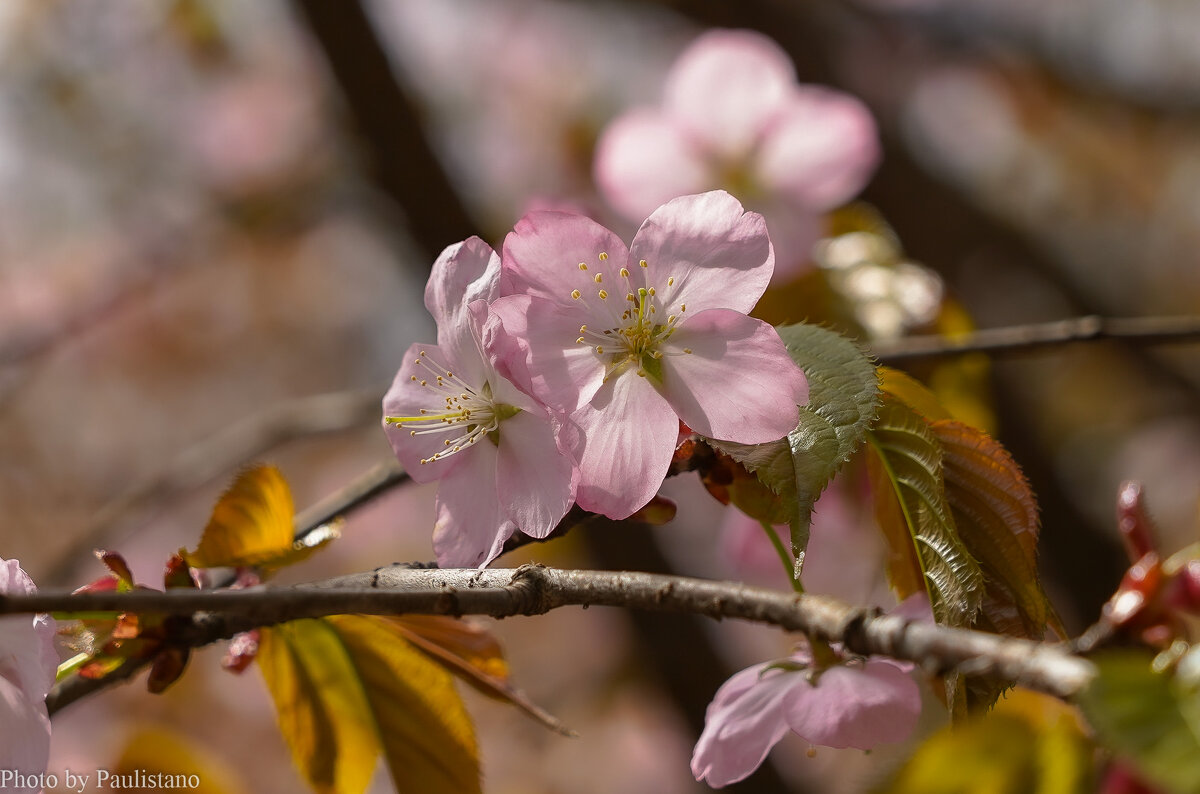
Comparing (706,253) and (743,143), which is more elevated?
(706,253)

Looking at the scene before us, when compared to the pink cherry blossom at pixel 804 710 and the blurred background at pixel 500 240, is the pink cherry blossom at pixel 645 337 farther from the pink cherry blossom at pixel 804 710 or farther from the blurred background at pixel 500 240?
the blurred background at pixel 500 240

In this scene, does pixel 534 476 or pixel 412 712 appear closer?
pixel 534 476

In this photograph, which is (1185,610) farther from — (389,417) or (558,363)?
(389,417)

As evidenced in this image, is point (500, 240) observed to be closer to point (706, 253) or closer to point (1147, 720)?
point (706, 253)

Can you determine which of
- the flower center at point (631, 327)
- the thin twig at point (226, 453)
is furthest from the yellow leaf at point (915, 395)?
the thin twig at point (226, 453)

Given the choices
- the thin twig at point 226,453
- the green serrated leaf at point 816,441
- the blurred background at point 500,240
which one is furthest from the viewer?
the blurred background at point 500,240

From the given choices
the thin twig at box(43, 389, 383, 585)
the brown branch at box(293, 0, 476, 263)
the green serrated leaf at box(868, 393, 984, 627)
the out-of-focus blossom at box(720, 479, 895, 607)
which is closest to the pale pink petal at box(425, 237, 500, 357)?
the green serrated leaf at box(868, 393, 984, 627)

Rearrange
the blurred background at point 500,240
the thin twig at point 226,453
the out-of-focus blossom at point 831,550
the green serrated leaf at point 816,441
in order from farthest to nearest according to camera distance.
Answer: the blurred background at point 500,240
the thin twig at point 226,453
the out-of-focus blossom at point 831,550
the green serrated leaf at point 816,441

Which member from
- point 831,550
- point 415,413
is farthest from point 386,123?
point 415,413
